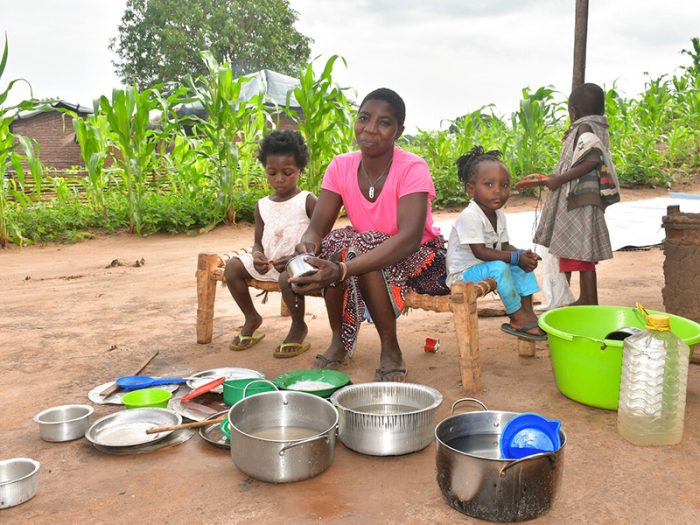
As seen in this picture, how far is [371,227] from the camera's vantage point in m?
2.72

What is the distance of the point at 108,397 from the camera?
2.40 m

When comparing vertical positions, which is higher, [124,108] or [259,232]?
[124,108]

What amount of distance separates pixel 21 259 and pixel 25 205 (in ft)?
3.52

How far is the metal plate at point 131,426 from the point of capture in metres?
1.97

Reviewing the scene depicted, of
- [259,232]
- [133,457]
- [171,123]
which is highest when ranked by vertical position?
[171,123]

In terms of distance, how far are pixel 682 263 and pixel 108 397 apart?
106 inches

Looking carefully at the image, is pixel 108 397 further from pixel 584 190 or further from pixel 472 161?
pixel 584 190

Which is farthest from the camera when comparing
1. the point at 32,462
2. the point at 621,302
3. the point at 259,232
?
the point at 621,302

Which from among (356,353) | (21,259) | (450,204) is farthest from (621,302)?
(21,259)

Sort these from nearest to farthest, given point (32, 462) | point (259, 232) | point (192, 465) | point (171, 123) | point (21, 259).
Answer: point (32, 462), point (192, 465), point (259, 232), point (21, 259), point (171, 123)

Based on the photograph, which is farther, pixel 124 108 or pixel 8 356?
pixel 124 108

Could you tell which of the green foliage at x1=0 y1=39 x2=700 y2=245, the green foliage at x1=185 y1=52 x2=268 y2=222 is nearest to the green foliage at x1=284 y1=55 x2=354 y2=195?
the green foliage at x1=0 y1=39 x2=700 y2=245

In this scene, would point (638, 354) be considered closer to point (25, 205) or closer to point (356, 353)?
point (356, 353)

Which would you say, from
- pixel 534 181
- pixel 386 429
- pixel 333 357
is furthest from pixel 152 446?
pixel 534 181
